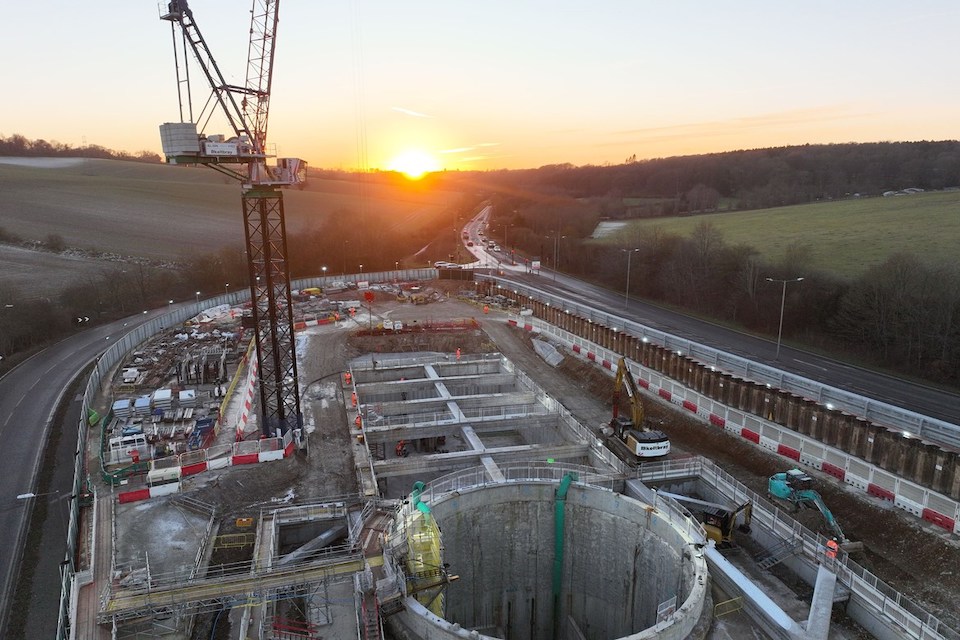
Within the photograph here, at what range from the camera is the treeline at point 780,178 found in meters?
100

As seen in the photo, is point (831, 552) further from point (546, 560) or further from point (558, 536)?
point (546, 560)

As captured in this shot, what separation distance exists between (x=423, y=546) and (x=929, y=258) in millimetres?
56580

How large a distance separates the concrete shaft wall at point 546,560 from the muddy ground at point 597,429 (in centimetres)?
555

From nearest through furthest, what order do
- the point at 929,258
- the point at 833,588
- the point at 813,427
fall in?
the point at 833,588, the point at 813,427, the point at 929,258

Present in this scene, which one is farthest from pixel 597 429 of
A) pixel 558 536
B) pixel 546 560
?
pixel 546 560

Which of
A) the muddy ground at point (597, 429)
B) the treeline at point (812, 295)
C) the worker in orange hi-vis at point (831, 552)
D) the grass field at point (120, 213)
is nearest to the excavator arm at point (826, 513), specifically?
the muddy ground at point (597, 429)

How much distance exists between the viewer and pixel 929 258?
174 feet

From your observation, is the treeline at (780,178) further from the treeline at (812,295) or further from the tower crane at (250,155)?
the tower crane at (250,155)

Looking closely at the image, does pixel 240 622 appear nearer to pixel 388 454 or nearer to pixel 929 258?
pixel 388 454

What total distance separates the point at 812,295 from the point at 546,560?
43.4 m

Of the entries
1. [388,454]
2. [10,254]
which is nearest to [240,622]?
[388,454]

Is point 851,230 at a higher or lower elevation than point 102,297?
higher

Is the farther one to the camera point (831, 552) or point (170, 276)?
point (170, 276)

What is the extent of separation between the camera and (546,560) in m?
25.3
